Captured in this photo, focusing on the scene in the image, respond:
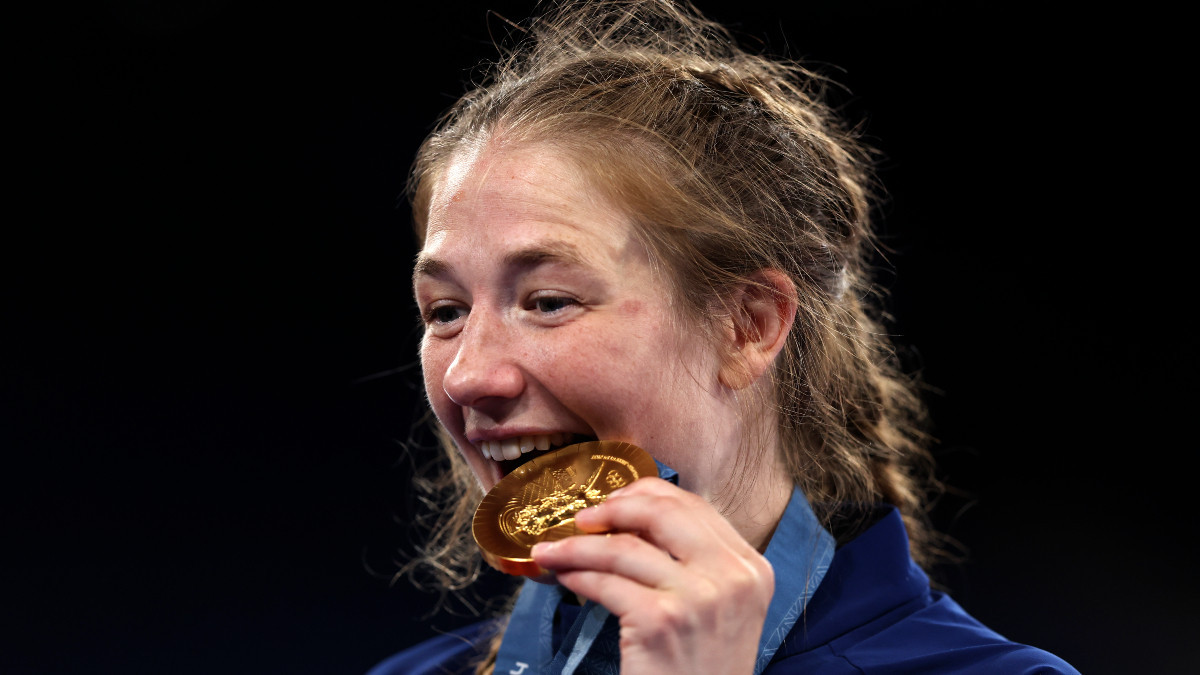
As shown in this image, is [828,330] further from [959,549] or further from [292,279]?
[292,279]

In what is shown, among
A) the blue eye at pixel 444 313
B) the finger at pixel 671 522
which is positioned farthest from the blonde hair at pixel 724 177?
Answer: the finger at pixel 671 522

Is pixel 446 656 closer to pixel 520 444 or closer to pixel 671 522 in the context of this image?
pixel 520 444

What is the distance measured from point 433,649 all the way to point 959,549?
1900 millimetres

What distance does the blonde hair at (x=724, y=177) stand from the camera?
1528mm

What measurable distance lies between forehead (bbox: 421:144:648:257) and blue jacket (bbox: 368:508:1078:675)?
24.8 inches

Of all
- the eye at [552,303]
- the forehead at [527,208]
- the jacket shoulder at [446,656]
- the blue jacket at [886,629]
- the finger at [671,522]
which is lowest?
the jacket shoulder at [446,656]

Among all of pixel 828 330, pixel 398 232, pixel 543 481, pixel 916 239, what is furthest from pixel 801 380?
pixel 398 232

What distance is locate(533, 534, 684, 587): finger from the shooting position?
112cm

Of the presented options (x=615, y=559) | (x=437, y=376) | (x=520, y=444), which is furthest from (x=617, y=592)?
(x=437, y=376)

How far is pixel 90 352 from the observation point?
3229 mm

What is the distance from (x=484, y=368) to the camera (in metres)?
1.40

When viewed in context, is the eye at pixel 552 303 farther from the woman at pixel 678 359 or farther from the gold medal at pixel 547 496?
the gold medal at pixel 547 496

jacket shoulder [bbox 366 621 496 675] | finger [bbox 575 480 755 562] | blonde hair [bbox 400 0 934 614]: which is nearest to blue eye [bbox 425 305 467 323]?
blonde hair [bbox 400 0 934 614]

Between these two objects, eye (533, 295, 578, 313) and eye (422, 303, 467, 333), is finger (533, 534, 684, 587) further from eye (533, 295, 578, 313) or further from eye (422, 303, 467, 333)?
eye (422, 303, 467, 333)
